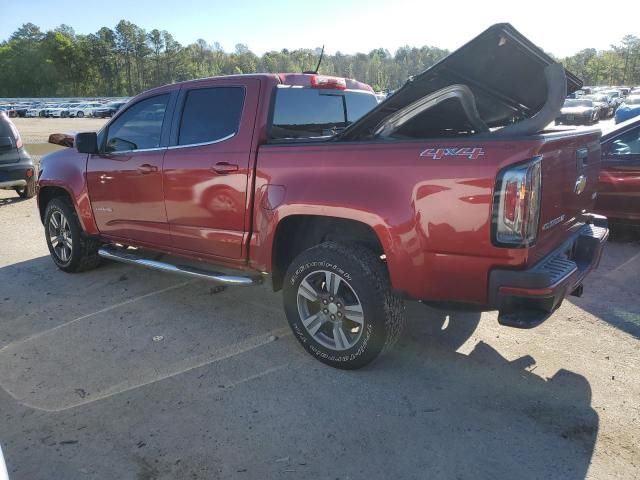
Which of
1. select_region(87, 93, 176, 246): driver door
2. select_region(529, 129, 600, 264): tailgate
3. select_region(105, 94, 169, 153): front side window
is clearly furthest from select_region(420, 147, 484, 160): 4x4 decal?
select_region(105, 94, 169, 153): front side window

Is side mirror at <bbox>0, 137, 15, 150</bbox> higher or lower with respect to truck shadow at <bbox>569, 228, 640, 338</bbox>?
higher

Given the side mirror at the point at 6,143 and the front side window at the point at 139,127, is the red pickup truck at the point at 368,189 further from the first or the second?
the side mirror at the point at 6,143

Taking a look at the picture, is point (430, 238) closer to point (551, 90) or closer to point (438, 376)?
point (438, 376)

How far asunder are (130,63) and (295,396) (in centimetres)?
13327

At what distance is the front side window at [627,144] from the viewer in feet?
20.0

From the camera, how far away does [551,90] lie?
3.35m

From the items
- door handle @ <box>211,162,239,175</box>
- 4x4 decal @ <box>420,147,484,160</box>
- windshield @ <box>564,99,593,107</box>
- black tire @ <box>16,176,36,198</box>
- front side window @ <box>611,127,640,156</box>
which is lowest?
black tire @ <box>16,176,36,198</box>

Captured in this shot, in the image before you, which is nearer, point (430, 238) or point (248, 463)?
point (248, 463)

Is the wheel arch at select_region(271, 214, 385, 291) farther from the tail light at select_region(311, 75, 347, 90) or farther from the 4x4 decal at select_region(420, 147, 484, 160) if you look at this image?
the tail light at select_region(311, 75, 347, 90)

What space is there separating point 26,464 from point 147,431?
1.94 ft

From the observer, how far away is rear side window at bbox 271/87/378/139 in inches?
154

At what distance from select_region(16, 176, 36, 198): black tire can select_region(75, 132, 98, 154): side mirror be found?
5565 mm

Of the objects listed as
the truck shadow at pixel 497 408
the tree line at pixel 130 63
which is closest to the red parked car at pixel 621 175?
the truck shadow at pixel 497 408

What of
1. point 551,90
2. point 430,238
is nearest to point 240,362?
point 430,238
